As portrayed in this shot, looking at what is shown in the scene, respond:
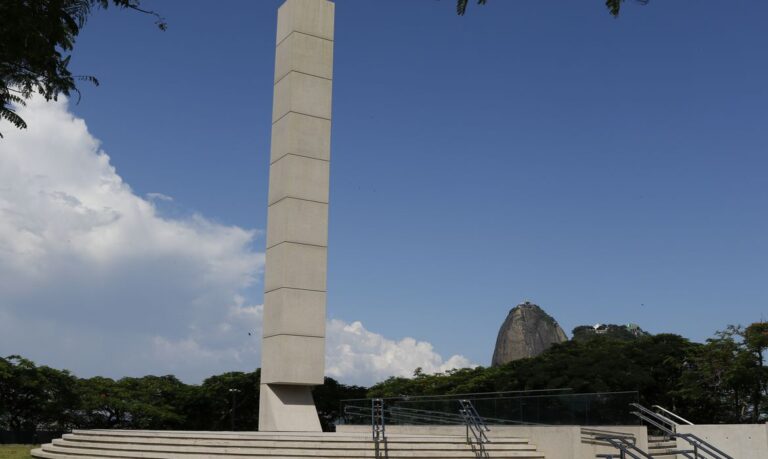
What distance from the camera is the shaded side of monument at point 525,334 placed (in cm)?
9766

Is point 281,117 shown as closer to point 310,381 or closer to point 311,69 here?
point 311,69

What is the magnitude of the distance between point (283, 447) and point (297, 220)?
8885mm

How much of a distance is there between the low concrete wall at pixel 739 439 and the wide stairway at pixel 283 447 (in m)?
4.25

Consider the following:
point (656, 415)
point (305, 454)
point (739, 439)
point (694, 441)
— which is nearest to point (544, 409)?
point (656, 415)

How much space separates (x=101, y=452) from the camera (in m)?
17.9

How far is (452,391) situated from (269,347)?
101 ft

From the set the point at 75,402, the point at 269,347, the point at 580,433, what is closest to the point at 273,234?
the point at 269,347

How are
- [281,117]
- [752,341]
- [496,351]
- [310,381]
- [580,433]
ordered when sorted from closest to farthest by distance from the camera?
[580,433], [310,381], [281,117], [752,341], [496,351]

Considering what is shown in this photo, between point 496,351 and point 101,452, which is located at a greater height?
point 496,351

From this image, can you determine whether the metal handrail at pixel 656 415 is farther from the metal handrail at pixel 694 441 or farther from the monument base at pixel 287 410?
the monument base at pixel 287 410

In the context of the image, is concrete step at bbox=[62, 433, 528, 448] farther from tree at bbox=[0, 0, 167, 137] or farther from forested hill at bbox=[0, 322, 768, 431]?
forested hill at bbox=[0, 322, 768, 431]

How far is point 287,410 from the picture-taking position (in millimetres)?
23156

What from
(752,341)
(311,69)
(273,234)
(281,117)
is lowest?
(752,341)

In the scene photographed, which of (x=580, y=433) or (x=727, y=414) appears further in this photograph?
(x=727, y=414)
